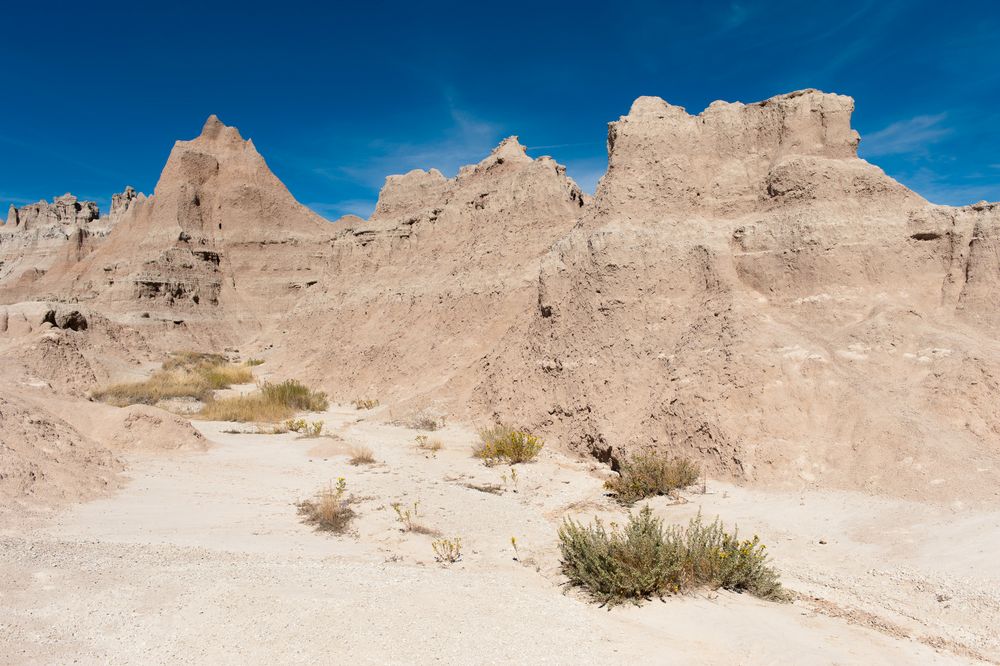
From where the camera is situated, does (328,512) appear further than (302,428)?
No

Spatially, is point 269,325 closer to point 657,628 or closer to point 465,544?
point 465,544

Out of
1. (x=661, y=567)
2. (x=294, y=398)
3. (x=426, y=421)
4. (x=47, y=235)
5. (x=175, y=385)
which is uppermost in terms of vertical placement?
(x=47, y=235)

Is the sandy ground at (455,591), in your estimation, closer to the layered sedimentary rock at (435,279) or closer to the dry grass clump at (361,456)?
the dry grass clump at (361,456)

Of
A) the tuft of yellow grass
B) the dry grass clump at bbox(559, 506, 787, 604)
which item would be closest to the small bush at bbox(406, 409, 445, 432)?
the tuft of yellow grass

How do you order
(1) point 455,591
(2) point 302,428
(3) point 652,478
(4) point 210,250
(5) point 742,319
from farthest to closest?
(4) point 210,250, (2) point 302,428, (5) point 742,319, (3) point 652,478, (1) point 455,591

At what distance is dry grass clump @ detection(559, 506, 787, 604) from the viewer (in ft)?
15.8

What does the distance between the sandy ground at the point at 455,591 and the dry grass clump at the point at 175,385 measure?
10228 mm

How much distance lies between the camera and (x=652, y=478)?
7910 mm

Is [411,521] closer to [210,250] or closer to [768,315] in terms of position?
[768,315]

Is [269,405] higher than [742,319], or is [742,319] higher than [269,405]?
[742,319]

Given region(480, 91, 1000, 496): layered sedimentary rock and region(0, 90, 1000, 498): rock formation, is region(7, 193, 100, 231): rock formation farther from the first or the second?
region(480, 91, 1000, 496): layered sedimentary rock

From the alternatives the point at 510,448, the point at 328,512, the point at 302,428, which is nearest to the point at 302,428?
the point at 302,428

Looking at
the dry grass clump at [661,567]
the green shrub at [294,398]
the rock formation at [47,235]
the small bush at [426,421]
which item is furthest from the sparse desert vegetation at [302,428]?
the rock formation at [47,235]

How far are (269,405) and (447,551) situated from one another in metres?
11.7
